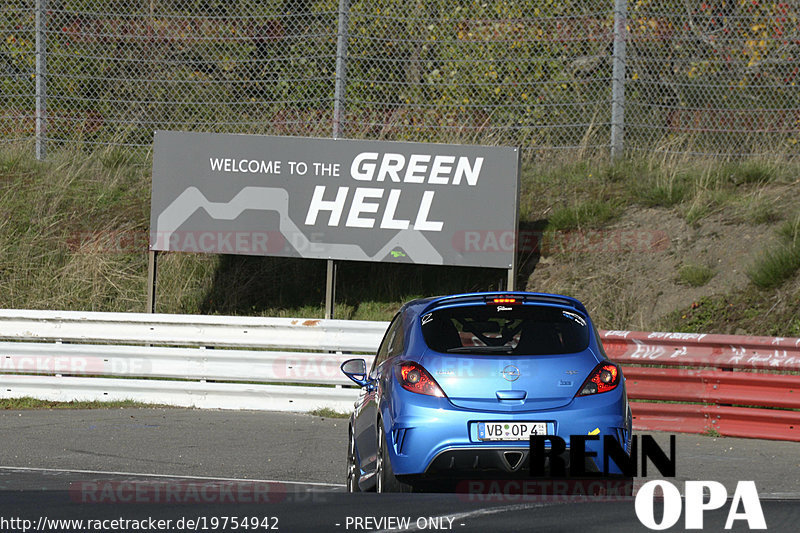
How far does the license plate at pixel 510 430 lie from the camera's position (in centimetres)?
688

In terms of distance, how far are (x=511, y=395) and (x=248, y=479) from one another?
10.8 ft

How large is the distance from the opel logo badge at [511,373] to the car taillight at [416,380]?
399 millimetres

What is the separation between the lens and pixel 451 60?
19922 millimetres

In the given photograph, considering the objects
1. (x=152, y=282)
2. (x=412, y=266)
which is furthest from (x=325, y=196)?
(x=152, y=282)

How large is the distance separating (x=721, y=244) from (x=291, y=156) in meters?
6.41

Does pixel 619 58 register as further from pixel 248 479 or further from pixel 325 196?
pixel 248 479

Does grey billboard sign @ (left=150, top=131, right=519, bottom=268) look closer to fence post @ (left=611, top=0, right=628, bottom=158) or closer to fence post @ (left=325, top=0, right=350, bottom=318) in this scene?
fence post @ (left=325, top=0, right=350, bottom=318)

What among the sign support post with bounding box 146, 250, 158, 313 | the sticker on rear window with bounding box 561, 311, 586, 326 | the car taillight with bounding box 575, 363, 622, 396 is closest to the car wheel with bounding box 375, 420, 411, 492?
the car taillight with bounding box 575, 363, 622, 396

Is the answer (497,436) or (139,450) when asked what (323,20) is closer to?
(139,450)

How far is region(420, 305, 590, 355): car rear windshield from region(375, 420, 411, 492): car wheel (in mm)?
676

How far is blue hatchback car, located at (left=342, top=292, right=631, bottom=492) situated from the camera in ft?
22.6

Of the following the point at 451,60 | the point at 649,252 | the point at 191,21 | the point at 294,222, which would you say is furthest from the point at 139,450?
the point at 191,21

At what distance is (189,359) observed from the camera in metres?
14.1

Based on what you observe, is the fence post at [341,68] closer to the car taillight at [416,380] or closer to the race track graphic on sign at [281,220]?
the race track graphic on sign at [281,220]
